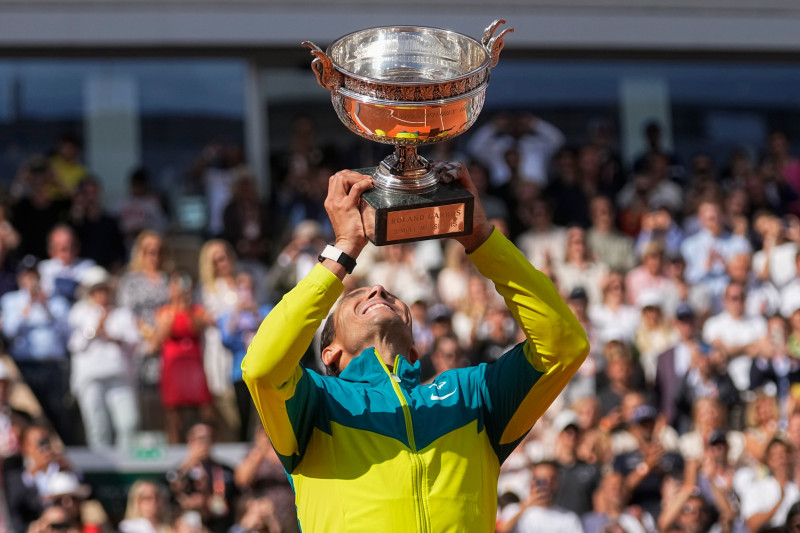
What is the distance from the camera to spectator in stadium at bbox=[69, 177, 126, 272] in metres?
11.7

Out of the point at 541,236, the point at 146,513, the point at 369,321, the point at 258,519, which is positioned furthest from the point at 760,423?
the point at 369,321

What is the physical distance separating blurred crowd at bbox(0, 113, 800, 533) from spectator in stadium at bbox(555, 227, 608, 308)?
19 millimetres

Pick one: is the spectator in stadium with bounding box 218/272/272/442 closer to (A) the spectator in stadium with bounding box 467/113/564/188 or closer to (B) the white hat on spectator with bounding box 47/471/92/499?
Result: (B) the white hat on spectator with bounding box 47/471/92/499

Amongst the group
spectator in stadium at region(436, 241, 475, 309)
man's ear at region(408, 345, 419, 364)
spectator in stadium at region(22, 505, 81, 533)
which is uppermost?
man's ear at region(408, 345, 419, 364)

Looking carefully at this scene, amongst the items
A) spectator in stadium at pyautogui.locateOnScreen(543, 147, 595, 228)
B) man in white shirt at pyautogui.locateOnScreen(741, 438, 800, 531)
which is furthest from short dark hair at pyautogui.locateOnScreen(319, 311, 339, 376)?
spectator in stadium at pyautogui.locateOnScreen(543, 147, 595, 228)

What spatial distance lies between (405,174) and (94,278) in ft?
23.3

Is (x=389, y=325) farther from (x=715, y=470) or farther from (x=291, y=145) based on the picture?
(x=291, y=145)

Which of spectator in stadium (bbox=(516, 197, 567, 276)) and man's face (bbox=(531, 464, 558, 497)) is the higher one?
spectator in stadium (bbox=(516, 197, 567, 276))

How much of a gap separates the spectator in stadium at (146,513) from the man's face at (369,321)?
4.94 meters

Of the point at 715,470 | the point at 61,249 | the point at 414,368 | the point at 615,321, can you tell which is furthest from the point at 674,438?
the point at 414,368

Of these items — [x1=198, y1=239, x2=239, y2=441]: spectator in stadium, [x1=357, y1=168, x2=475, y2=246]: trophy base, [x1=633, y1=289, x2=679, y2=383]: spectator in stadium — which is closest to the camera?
[x1=357, y1=168, x2=475, y2=246]: trophy base

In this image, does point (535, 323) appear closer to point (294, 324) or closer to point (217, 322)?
point (294, 324)

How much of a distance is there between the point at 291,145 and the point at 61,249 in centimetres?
327

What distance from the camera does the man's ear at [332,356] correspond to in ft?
14.5
